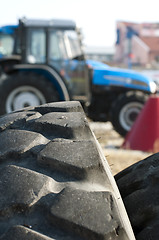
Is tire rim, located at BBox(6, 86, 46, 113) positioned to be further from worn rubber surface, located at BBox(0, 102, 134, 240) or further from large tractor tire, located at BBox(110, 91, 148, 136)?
worn rubber surface, located at BBox(0, 102, 134, 240)

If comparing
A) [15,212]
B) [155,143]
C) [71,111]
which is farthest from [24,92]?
[15,212]

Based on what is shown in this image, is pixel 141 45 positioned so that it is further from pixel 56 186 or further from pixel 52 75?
pixel 56 186

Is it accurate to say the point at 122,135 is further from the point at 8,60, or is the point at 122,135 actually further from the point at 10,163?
the point at 10,163

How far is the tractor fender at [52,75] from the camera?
5.81 meters

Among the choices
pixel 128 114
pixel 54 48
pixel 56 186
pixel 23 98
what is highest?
pixel 56 186

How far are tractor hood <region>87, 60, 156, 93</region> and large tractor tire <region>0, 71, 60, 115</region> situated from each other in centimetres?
145

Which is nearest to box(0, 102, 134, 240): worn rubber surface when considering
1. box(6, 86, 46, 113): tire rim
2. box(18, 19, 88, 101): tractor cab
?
box(6, 86, 46, 113): tire rim

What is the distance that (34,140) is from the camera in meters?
0.96

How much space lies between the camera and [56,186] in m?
0.84

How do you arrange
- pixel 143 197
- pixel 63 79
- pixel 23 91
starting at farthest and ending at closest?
pixel 63 79
pixel 23 91
pixel 143 197

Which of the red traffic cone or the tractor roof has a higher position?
the tractor roof

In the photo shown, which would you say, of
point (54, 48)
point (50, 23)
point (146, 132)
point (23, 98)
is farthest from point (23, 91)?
point (146, 132)

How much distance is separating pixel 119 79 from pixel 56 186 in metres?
6.42

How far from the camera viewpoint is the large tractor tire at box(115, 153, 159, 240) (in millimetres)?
1068
